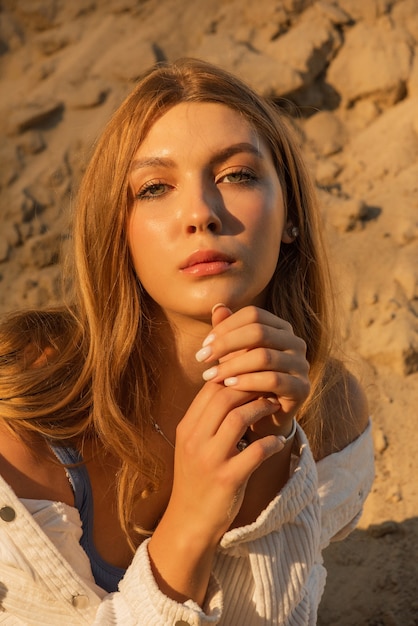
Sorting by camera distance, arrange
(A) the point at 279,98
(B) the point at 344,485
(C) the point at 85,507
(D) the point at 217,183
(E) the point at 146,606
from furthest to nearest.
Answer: (A) the point at 279,98 < (B) the point at 344,485 < (C) the point at 85,507 < (D) the point at 217,183 < (E) the point at 146,606

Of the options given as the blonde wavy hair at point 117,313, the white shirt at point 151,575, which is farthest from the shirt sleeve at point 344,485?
the blonde wavy hair at point 117,313

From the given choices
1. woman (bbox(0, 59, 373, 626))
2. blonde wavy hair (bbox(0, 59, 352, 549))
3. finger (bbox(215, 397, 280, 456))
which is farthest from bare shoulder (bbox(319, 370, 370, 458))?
finger (bbox(215, 397, 280, 456))

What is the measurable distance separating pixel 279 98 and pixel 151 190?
1.91 meters

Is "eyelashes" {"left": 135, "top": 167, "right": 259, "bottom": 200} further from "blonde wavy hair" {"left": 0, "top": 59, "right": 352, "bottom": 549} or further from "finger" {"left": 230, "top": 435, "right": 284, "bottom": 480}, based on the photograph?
"finger" {"left": 230, "top": 435, "right": 284, "bottom": 480}

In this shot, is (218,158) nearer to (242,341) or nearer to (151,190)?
(151,190)

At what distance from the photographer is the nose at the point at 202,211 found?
5.83 feet

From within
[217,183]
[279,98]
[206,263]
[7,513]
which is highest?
[279,98]

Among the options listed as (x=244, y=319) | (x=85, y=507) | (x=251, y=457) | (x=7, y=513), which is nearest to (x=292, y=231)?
(x=244, y=319)

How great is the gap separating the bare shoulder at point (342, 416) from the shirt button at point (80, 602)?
82cm

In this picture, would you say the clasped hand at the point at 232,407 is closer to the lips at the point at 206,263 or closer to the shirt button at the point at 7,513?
the lips at the point at 206,263

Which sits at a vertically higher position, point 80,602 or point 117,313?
point 117,313

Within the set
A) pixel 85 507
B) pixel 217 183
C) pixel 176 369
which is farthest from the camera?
pixel 176 369

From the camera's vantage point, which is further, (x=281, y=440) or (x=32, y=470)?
(x=32, y=470)

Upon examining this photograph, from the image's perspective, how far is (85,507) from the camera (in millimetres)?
1975
